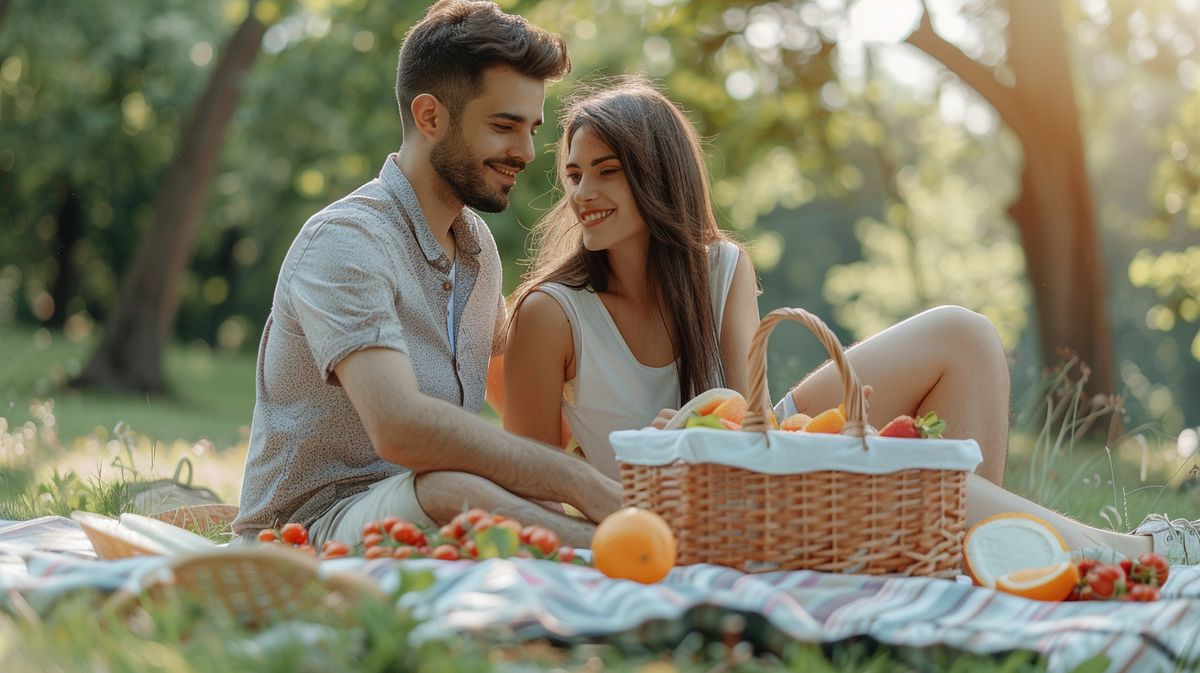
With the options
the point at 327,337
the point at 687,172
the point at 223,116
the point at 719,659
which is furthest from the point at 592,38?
the point at 719,659

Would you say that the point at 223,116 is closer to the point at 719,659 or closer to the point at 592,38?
the point at 592,38

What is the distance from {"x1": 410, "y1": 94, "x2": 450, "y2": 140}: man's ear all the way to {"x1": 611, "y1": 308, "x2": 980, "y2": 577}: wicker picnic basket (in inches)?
55.8

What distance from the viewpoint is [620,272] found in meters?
4.49

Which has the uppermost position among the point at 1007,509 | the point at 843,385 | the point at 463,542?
the point at 843,385

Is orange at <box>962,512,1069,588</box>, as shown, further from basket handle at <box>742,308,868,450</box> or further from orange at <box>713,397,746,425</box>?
orange at <box>713,397,746,425</box>

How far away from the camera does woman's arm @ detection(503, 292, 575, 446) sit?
4.26 metres

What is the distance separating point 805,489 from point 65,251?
86.2ft

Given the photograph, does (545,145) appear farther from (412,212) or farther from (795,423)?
(795,423)

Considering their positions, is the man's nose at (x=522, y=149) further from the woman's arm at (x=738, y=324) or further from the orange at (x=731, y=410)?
the orange at (x=731, y=410)

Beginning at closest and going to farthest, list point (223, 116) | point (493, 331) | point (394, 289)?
point (394, 289) < point (493, 331) < point (223, 116)

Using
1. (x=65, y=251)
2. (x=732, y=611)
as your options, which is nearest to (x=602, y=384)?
(x=732, y=611)

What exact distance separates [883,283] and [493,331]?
32046mm

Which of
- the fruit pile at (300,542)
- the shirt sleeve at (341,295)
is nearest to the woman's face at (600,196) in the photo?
the shirt sleeve at (341,295)

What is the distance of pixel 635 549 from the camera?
278 cm
